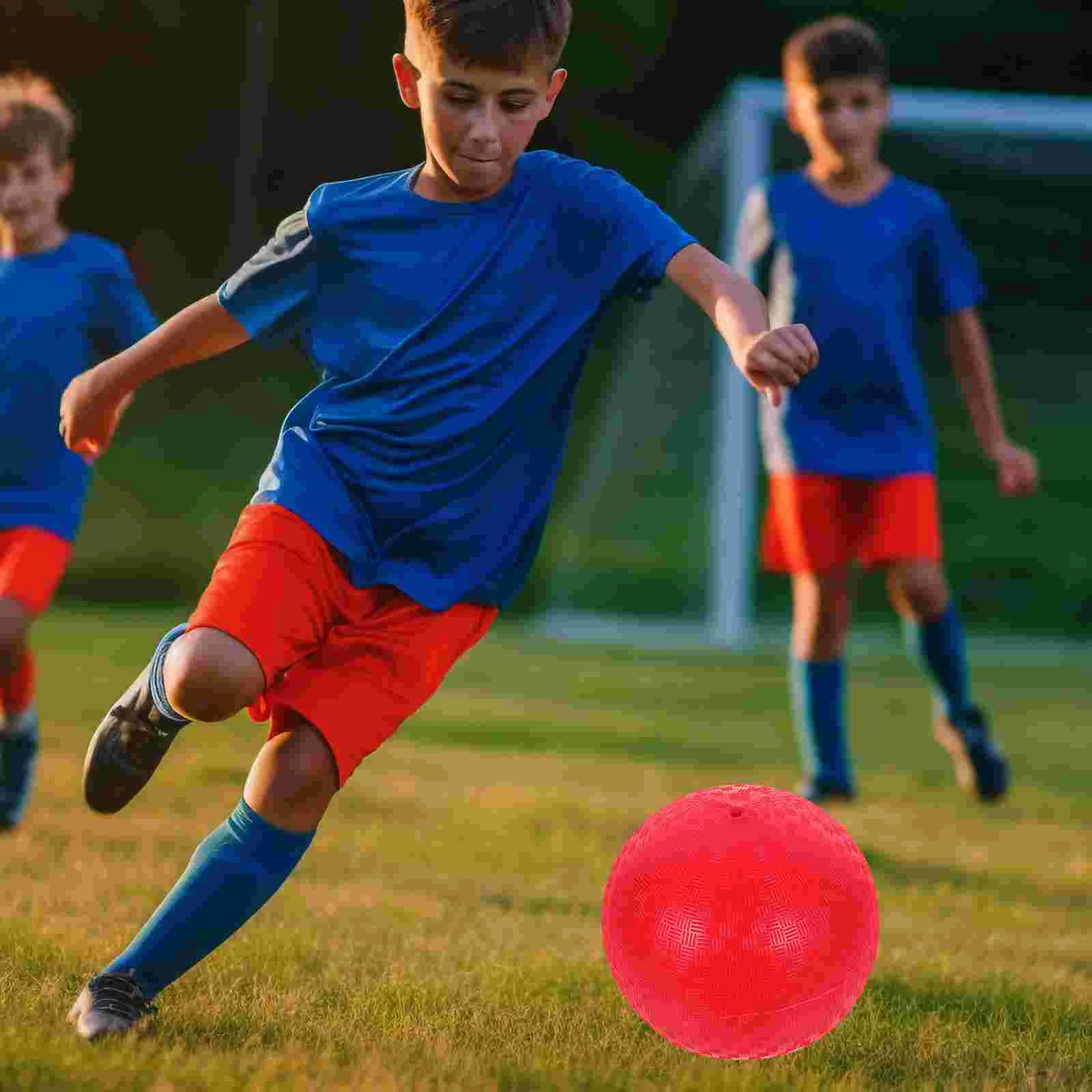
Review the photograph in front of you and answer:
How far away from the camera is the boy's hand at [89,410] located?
2.77 meters

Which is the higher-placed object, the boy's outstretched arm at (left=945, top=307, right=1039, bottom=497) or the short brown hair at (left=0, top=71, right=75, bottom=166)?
the short brown hair at (left=0, top=71, right=75, bottom=166)

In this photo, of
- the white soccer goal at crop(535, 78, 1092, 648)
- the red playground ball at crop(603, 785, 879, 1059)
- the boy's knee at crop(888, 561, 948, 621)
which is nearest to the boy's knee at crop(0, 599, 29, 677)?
the red playground ball at crop(603, 785, 879, 1059)

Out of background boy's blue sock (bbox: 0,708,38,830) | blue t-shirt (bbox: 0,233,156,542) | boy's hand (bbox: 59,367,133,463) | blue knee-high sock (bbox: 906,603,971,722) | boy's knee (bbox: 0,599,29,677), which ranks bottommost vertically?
blue knee-high sock (bbox: 906,603,971,722)

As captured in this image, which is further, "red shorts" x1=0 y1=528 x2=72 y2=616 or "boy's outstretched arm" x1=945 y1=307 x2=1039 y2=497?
"boy's outstretched arm" x1=945 y1=307 x2=1039 y2=497

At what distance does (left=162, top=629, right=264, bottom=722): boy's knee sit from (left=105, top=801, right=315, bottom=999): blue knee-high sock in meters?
0.17

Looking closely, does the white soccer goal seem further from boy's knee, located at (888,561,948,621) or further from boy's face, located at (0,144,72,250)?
boy's face, located at (0,144,72,250)

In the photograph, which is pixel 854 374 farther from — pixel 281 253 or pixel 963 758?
pixel 281 253

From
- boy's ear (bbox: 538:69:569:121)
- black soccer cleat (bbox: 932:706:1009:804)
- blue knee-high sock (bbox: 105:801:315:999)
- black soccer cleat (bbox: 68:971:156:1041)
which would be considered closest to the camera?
black soccer cleat (bbox: 68:971:156:1041)

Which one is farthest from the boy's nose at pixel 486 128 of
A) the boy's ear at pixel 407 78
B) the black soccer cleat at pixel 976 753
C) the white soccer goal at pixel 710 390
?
the white soccer goal at pixel 710 390

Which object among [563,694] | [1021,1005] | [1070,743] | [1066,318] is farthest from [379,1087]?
[1066,318]

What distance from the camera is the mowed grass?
7.72 feet

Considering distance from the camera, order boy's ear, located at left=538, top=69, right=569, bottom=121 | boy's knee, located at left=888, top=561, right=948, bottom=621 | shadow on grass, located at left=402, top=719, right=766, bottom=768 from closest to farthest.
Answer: boy's ear, located at left=538, top=69, right=569, bottom=121 → boy's knee, located at left=888, top=561, right=948, bottom=621 → shadow on grass, located at left=402, top=719, right=766, bottom=768

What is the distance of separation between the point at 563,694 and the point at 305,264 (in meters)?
5.96

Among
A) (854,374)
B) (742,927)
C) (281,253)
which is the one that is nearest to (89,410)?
(281,253)
